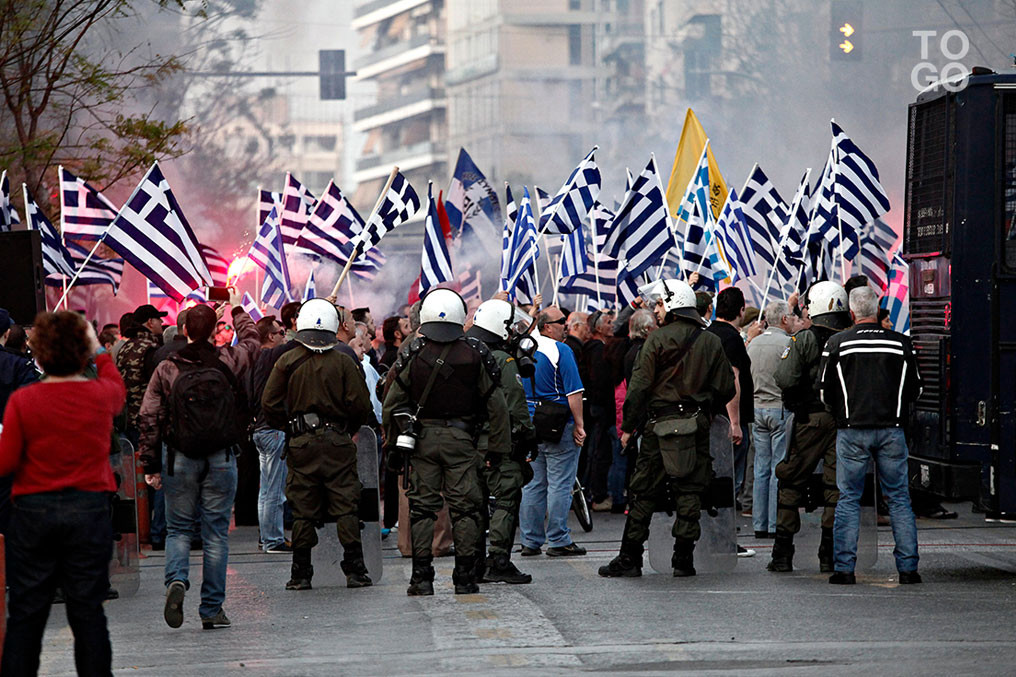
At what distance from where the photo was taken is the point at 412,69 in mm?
71875

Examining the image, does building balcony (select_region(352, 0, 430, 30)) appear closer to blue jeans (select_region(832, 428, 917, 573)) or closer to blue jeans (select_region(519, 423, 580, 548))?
blue jeans (select_region(519, 423, 580, 548))

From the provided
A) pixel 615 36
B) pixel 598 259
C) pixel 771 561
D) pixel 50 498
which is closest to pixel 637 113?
pixel 615 36

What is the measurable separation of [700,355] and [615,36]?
52871mm

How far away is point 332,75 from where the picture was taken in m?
59.3

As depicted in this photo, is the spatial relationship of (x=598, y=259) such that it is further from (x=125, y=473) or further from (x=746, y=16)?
(x=746, y=16)

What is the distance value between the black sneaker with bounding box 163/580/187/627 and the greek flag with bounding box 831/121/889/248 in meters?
11.9

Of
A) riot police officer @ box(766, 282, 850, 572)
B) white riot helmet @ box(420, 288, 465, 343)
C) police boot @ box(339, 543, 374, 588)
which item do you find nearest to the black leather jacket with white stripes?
riot police officer @ box(766, 282, 850, 572)

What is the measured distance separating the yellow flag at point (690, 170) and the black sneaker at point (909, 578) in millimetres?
9094

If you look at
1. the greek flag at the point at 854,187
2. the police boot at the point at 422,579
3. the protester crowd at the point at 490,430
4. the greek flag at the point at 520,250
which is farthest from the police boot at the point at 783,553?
the greek flag at the point at 854,187

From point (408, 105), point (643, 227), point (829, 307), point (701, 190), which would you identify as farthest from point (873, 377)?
point (408, 105)

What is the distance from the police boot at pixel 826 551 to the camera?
1128 centimetres

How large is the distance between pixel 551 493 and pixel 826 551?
7.58ft

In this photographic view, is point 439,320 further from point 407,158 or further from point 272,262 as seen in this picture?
point 407,158

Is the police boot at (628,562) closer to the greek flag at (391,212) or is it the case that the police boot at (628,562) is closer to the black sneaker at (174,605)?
the black sneaker at (174,605)
